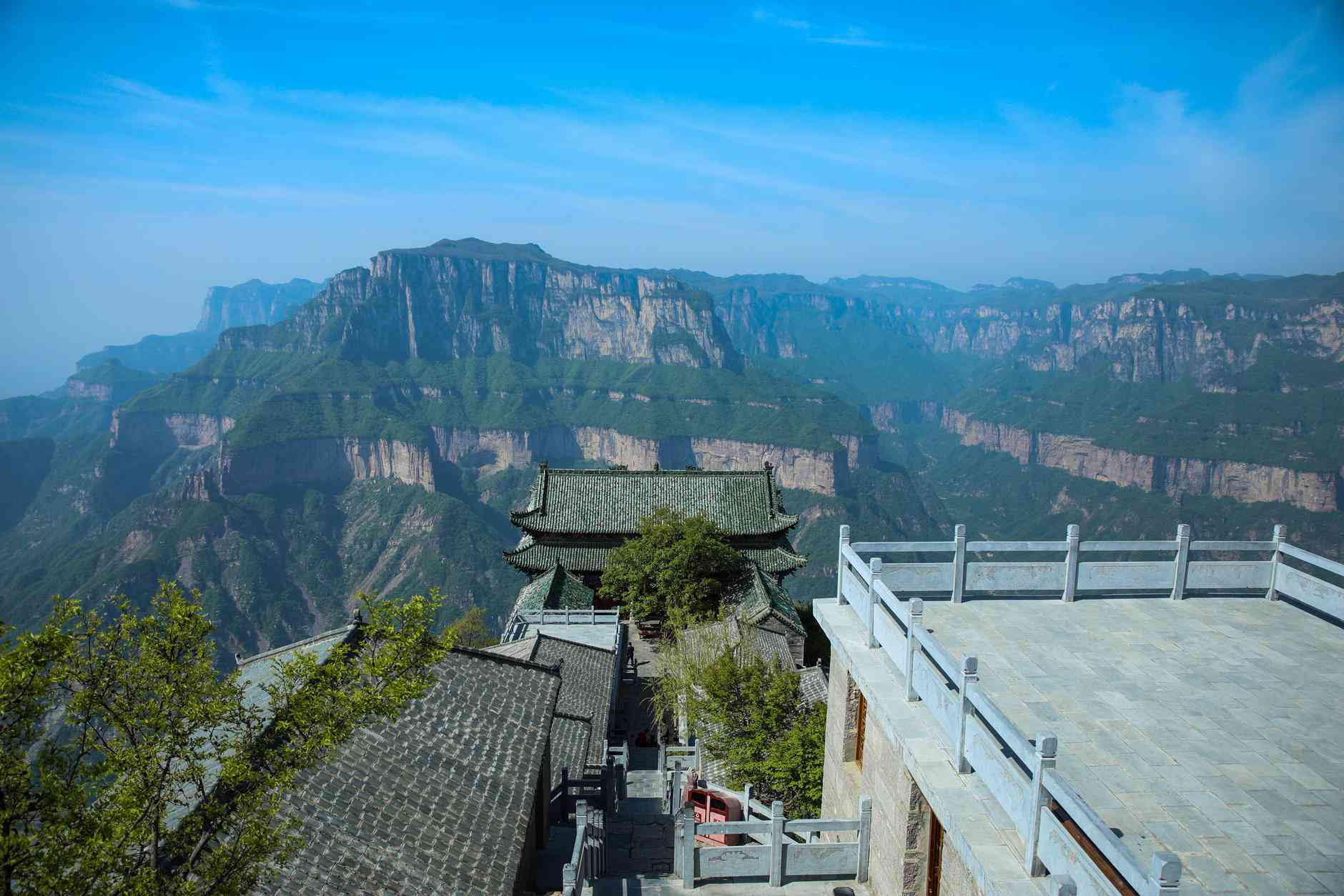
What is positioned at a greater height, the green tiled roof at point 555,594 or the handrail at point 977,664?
the handrail at point 977,664

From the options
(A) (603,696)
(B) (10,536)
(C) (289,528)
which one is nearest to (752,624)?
(A) (603,696)

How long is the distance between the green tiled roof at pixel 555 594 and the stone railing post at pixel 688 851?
2971cm

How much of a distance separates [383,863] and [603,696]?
60.3 ft

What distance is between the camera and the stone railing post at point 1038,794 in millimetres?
6750

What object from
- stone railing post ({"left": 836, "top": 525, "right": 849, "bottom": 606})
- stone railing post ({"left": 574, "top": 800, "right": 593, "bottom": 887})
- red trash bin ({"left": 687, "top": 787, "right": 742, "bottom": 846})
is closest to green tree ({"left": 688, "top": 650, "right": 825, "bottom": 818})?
red trash bin ({"left": 687, "top": 787, "right": 742, "bottom": 846})

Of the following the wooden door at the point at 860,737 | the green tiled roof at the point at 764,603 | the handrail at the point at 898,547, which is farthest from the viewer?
the green tiled roof at the point at 764,603

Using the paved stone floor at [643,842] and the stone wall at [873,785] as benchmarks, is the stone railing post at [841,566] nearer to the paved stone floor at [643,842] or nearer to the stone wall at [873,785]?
the stone wall at [873,785]

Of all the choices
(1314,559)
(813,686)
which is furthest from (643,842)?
(1314,559)

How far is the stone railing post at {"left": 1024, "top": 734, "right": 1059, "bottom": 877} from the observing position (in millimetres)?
6750

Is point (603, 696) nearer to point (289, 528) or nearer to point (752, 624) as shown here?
point (752, 624)

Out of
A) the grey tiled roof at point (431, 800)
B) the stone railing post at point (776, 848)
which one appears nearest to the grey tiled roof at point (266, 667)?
the grey tiled roof at point (431, 800)

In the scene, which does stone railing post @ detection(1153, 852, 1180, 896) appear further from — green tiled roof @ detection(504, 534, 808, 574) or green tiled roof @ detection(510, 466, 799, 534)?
green tiled roof @ detection(510, 466, 799, 534)

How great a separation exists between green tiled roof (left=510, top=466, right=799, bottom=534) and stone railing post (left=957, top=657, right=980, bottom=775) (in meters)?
40.3

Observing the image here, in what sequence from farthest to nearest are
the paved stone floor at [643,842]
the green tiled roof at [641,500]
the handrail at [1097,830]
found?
1. the green tiled roof at [641,500]
2. the paved stone floor at [643,842]
3. the handrail at [1097,830]
